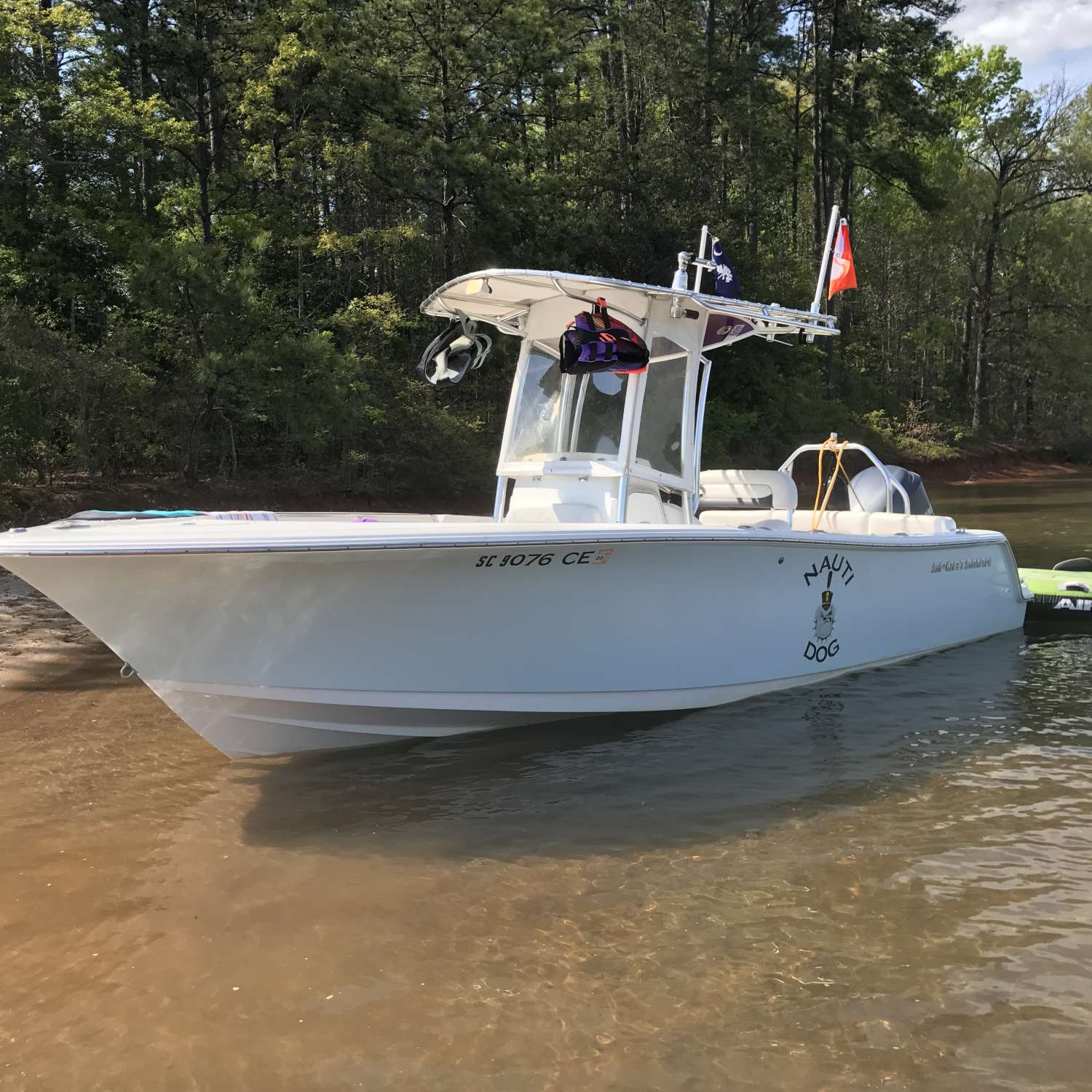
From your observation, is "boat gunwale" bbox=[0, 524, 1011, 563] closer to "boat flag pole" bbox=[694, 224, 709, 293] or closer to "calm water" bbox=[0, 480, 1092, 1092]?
"calm water" bbox=[0, 480, 1092, 1092]

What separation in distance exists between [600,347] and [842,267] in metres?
2.86

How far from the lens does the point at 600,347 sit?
591 cm

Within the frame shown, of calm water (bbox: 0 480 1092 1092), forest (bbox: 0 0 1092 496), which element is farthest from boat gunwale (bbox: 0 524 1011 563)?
forest (bbox: 0 0 1092 496)

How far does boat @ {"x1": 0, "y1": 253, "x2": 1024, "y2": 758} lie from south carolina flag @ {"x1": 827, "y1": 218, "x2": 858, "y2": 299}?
1.62 feet

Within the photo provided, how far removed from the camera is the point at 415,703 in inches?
214

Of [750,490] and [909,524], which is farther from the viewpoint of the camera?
[909,524]

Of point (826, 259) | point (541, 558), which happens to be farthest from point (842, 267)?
point (541, 558)

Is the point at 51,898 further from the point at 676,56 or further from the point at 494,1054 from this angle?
the point at 676,56

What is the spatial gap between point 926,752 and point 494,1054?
12.6ft

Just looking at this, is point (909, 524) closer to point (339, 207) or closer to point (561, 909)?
point (561, 909)

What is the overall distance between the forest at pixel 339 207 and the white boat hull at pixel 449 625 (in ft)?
30.3

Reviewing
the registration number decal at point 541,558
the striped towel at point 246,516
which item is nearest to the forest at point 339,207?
the striped towel at point 246,516

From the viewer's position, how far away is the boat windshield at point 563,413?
21.4ft

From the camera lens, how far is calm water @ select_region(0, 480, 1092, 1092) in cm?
310
